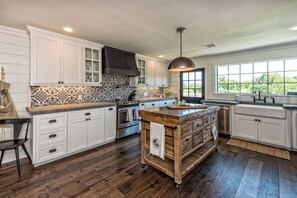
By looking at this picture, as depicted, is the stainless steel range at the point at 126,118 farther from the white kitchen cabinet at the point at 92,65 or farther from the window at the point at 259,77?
the window at the point at 259,77

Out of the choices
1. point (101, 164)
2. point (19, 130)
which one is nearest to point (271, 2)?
point (101, 164)

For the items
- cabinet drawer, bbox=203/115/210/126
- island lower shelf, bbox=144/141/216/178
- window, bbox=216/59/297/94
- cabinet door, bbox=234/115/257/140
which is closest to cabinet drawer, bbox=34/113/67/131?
island lower shelf, bbox=144/141/216/178

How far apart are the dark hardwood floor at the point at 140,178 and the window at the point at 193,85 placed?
2.72m

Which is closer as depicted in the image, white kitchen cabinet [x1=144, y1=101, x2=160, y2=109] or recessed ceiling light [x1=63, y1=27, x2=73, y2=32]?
recessed ceiling light [x1=63, y1=27, x2=73, y2=32]

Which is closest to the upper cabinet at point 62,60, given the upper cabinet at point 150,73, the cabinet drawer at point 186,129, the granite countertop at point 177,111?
the upper cabinet at point 150,73

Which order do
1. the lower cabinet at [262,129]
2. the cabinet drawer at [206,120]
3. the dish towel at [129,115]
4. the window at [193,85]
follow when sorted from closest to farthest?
the cabinet drawer at [206,120] → the lower cabinet at [262,129] → the dish towel at [129,115] → the window at [193,85]

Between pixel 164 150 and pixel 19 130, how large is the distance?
2575 mm

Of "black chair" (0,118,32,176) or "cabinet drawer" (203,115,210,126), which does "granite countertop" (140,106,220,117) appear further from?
"black chair" (0,118,32,176)

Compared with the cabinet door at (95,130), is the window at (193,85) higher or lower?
higher

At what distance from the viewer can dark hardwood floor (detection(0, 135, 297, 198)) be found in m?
1.85

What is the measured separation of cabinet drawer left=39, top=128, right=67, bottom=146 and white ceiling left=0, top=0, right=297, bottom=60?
1.85m

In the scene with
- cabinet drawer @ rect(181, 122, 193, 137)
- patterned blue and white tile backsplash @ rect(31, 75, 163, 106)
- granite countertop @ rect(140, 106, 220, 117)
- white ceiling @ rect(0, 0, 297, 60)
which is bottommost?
cabinet drawer @ rect(181, 122, 193, 137)

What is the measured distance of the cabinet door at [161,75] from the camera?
534 cm

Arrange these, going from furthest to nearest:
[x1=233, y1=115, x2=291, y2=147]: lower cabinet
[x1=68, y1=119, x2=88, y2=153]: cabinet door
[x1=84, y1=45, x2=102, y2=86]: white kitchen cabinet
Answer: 1. [x1=84, y1=45, x2=102, y2=86]: white kitchen cabinet
2. [x1=233, y1=115, x2=291, y2=147]: lower cabinet
3. [x1=68, y1=119, x2=88, y2=153]: cabinet door
